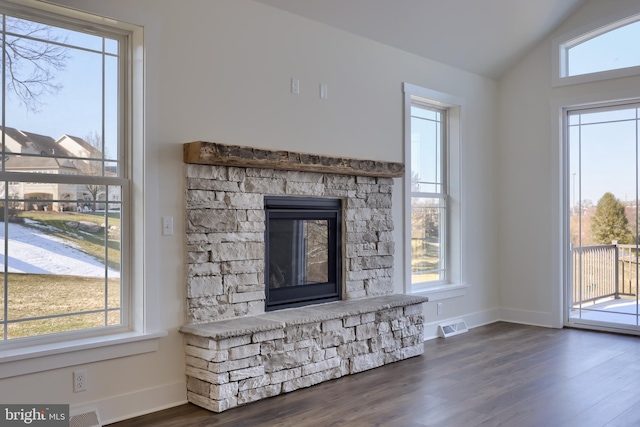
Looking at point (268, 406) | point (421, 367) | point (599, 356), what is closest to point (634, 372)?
point (599, 356)

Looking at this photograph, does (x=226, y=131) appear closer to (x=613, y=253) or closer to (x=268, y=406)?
(x=268, y=406)

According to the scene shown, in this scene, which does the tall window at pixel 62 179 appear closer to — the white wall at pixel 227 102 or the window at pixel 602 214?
the white wall at pixel 227 102

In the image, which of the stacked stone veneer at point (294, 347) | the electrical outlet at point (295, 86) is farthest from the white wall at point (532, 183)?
the electrical outlet at point (295, 86)

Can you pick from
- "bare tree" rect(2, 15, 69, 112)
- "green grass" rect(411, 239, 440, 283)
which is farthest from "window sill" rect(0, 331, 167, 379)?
"green grass" rect(411, 239, 440, 283)

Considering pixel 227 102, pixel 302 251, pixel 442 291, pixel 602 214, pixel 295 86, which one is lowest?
pixel 442 291

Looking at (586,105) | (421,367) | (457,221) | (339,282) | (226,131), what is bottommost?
(421,367)

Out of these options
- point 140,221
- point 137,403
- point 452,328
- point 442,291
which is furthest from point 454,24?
point 137,403

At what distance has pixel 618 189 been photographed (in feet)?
19.2

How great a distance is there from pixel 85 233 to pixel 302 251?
1669 mm

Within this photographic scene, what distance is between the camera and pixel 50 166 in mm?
3258

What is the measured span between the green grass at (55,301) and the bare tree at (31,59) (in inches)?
37.8

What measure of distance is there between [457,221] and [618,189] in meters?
1.62

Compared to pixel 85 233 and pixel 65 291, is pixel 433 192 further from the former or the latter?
pixel 65 291

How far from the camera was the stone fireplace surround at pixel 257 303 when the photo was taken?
11.7 feet
